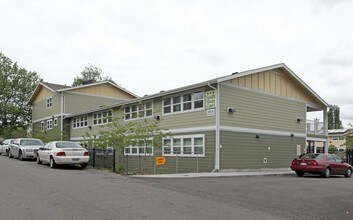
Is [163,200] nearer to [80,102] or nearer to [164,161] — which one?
[164,161]

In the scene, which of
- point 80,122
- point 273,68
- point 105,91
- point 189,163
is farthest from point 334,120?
point 189,163

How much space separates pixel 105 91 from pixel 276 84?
21754mm

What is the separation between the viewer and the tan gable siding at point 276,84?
2240 centimetres

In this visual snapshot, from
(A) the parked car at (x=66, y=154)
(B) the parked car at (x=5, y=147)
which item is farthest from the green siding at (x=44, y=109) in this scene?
(A) the parked car at (x=66, y=154)

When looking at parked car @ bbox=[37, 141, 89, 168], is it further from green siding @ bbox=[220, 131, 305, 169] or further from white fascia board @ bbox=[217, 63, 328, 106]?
white fascia board @ bbox=[217, 63, 328, 106]

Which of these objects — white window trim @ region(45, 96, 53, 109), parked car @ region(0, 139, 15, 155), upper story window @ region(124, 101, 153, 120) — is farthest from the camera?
white window trim @ region(45, 96, 53, 109)

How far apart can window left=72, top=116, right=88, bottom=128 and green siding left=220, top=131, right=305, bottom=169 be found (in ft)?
59.8

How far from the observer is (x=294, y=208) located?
9.38 metres

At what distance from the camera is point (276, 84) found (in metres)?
24.6

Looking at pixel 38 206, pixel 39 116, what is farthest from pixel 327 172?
pixel 39 116

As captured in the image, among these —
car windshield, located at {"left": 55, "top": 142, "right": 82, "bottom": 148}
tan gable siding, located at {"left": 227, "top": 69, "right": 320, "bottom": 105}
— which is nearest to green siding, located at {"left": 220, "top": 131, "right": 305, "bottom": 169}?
tan gable siding, located at {"left": 227, "top": 69, "right": 320, "bottom": 105}

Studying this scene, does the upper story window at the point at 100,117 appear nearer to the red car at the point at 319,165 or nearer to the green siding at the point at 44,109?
the green siding at the point at 44,109

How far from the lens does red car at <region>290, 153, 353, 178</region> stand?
19938 mm

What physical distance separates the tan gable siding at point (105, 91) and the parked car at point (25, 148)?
1378 centimetres
